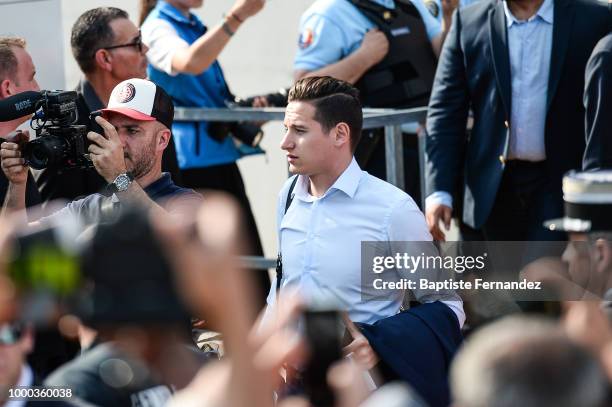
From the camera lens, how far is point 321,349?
237cm

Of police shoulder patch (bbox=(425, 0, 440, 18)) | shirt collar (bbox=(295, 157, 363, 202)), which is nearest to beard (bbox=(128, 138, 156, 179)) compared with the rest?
shirt collar (bbox=(295, 157, 363, 202))

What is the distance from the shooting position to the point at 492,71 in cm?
522

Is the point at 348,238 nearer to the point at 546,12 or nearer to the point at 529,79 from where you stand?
the point at 529,79

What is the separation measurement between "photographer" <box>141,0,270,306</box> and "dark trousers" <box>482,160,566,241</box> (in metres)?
1.37

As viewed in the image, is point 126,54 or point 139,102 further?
point 126,54

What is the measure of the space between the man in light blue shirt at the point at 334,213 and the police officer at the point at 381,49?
1436 millimetres

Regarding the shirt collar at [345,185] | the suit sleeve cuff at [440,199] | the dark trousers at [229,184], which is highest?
the shirt collar at [345,185]

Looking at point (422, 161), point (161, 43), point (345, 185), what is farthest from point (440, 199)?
point (161, 43)

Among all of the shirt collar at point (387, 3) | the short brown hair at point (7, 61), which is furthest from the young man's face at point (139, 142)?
the shirt collar at point (387, 3)

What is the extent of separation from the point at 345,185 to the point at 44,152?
110cm

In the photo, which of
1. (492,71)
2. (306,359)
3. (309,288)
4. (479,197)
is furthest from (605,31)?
A: (306,359)

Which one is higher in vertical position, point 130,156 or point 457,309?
point 130,156

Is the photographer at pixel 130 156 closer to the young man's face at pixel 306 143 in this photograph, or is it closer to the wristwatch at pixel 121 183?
the wristwatch at pixel 121 183

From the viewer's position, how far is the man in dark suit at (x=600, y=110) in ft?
16.2
